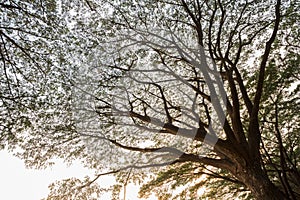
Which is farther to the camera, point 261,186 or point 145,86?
point 145,86

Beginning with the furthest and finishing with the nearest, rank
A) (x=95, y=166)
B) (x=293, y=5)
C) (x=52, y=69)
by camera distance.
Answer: (x=95, y=166), (x=293, y=5), (x=52, y=69)

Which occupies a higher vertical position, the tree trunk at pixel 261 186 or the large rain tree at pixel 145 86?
the large rain tree at pixel 145 86

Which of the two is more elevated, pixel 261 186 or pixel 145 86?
pixel 145 86

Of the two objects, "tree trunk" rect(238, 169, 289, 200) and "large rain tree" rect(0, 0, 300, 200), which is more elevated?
"large rain tree" rect(0, 0, 300, 200)

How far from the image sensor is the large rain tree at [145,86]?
262 inches

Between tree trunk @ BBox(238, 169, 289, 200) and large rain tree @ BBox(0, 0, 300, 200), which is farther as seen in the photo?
large rain tree @ BBox(0, 0, 300, 200)

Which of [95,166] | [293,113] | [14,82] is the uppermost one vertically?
[14,82]

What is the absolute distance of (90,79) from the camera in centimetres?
804

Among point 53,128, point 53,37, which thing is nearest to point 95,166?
point 53,128

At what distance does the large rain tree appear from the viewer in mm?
6648

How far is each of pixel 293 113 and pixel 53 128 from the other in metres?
7.41

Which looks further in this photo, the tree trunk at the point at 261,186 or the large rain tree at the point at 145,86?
the large rain tree at the point at 145,86

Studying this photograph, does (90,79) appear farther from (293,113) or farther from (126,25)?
(293,113)

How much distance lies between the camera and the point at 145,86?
9.00 m
